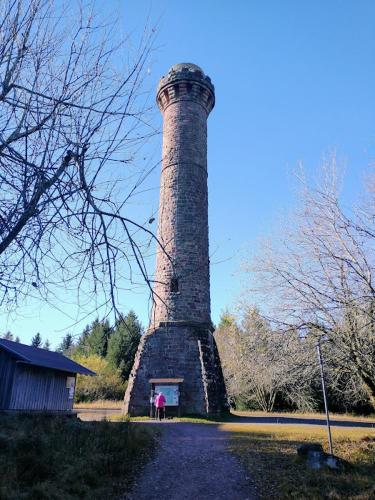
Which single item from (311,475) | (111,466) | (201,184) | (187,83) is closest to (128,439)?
(111,466)

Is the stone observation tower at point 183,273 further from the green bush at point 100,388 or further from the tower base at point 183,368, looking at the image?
the green bush at point 100,388

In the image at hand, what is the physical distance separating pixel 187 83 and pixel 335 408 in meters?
22.0

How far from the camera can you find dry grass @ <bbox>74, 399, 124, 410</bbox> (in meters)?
27.0

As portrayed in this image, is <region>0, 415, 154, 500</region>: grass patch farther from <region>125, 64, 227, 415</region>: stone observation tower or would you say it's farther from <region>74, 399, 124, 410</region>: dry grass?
<region>74, 399, 124, 410</region>: dry grass

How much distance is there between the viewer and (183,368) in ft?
53.6

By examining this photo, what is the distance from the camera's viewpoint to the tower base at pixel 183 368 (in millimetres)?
15820

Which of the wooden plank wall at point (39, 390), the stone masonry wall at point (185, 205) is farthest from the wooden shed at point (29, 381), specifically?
the stone masonry wall at point (185, 205)

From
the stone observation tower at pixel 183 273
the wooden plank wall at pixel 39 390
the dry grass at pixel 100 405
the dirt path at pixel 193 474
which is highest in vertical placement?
the stone observation tower at pixel 183 273

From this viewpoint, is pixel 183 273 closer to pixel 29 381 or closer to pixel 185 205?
pixel 185 205

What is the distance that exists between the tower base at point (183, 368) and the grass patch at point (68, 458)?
15.2 ft

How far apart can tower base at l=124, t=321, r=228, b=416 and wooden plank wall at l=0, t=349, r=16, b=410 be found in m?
4.64

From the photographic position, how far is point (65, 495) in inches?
272

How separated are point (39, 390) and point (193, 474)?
8.72 meters

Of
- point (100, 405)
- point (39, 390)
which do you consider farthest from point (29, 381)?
point (100, 405)
